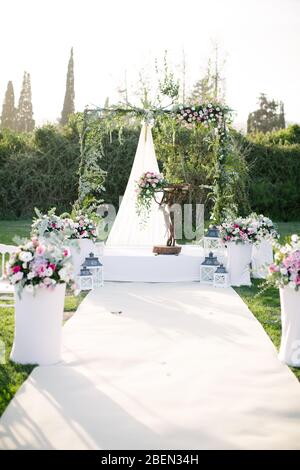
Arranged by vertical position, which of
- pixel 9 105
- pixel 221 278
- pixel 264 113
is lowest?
pixel 221 278

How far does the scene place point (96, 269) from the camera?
757 cm

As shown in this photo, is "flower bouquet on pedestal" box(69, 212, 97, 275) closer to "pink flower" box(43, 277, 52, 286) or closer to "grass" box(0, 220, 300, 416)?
"grass" box(0, 220, 300, 416)

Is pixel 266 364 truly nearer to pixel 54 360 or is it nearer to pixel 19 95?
pixel 54 360

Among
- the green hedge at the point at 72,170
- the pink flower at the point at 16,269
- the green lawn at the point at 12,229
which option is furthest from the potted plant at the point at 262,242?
the green hedge at the point at 72,170

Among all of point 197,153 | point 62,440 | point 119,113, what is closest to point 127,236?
point 119,113

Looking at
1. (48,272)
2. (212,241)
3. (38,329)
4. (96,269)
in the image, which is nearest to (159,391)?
(38,329)

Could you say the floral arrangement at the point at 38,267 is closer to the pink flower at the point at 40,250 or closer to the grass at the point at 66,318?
the pink flower at the point at 40,250

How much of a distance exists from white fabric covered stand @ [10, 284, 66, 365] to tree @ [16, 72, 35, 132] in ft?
111

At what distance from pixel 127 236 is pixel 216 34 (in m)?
19.4

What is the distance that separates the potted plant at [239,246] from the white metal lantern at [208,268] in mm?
240

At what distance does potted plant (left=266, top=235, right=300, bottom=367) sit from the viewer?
4.18 m

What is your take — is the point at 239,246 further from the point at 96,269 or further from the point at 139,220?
the point at 139,220

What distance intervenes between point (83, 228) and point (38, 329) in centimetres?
393

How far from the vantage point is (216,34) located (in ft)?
84.4
